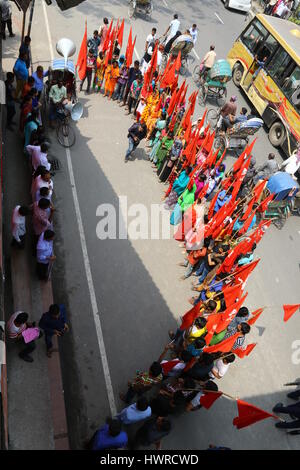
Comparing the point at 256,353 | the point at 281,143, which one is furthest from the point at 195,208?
the point at 281,143

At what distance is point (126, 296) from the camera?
321 inches

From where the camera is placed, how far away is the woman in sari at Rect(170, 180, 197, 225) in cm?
927

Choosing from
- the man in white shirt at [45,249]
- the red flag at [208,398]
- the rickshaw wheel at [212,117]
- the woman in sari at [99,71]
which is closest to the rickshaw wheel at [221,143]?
the rickshaw wheel at [212,117]

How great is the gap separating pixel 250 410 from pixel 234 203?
13.7 feet

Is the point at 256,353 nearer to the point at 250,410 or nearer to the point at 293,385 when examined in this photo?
the point at 293,385

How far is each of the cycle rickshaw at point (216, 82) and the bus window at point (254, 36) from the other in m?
1.94

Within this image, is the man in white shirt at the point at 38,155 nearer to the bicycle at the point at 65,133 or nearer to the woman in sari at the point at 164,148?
the bicycle at the point at 65,133

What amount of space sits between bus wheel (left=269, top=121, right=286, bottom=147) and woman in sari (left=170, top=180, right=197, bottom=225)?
20.1 ft

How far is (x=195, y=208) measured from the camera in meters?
8.78

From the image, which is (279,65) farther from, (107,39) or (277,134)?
(107,39)

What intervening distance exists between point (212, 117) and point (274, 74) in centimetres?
260

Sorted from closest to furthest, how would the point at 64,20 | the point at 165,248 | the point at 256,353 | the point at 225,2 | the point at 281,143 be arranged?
the point at 256,353 → the point at 165,248 → the point at 281,143 → the point at 64,20 → the point at 225,2

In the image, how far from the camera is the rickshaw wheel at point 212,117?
46.0ft

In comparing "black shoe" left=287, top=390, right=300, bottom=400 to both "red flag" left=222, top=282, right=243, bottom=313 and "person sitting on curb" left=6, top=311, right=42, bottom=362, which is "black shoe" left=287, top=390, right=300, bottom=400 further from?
"person sitting on curb" left=6, top=311, right=42, bottom=362
